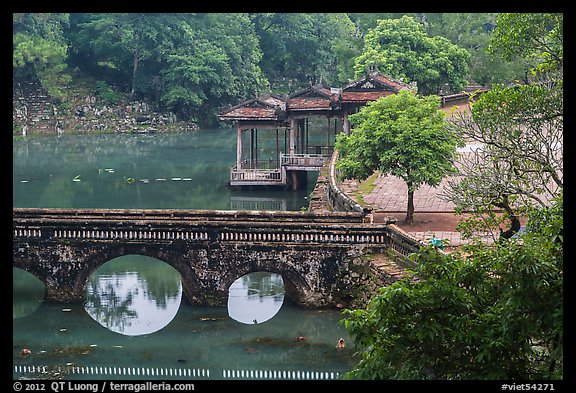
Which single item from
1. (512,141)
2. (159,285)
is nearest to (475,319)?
(512,141)

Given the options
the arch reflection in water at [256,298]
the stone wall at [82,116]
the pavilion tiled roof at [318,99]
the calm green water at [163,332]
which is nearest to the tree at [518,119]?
the calm green water at [163,332]

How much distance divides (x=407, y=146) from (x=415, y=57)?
26.9 metres

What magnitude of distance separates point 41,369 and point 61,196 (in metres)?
22.5

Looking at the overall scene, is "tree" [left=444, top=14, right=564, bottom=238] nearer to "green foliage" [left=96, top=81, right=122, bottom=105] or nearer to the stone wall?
the stone wall

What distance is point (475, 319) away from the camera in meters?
Result: 10.6

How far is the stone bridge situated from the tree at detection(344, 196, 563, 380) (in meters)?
10.2

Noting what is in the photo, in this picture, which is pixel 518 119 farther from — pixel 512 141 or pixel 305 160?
pixel 305 160

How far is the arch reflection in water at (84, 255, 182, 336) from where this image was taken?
2228 centimetres

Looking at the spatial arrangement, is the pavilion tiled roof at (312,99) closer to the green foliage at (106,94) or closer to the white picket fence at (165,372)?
the white picket fence at (165,372)

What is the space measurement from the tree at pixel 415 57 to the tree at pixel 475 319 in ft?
130

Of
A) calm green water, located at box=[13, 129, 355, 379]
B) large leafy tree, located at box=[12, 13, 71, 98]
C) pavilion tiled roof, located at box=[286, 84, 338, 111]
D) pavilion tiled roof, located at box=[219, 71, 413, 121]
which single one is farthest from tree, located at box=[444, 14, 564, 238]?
large leafy tree, located at box=[12, 13, 71, 98]
